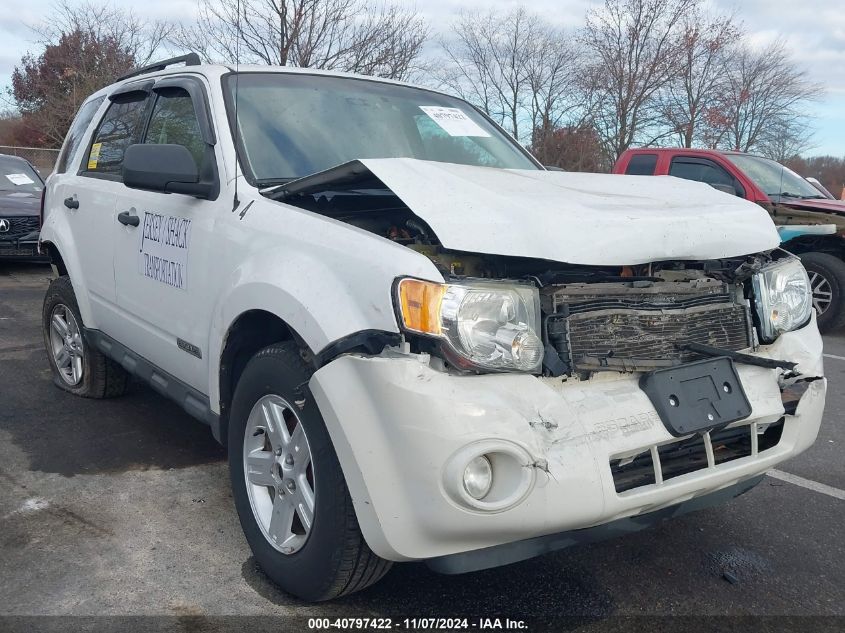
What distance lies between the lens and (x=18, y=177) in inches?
434

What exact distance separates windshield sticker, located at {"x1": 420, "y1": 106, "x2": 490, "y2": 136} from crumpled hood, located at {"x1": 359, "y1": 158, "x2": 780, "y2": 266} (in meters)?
1.06

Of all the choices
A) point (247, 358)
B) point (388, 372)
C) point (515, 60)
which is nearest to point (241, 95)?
point (247, 358)

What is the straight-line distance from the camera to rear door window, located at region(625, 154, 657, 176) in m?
9.08

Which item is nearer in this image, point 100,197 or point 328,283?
point 328,283

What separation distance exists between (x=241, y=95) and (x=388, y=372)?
6.06 feet

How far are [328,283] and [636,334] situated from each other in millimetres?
957

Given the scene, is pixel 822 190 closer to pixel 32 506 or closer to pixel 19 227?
pixel 32 506

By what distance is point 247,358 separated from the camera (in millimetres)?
2879

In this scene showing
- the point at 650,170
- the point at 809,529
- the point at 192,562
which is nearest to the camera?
the point at 192,562

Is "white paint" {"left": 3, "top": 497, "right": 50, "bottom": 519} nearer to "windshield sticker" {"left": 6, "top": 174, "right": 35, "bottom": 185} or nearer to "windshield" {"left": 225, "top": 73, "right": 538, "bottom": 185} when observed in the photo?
"windshield" {"left": 225, "top": 73, "right": 538, "bottom": 185}

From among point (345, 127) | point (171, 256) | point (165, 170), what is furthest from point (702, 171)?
point (165, 170)

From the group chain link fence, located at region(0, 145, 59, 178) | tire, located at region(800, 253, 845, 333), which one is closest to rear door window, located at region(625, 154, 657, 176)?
tire, located at region(800, 253, 845, 333)

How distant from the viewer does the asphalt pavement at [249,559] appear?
2580mm

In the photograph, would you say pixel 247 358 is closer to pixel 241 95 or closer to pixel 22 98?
pixel 241 95
